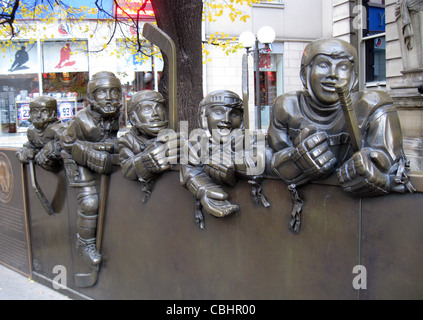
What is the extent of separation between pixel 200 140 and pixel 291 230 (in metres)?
0.82

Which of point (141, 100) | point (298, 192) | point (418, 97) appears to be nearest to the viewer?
point (298, 192)

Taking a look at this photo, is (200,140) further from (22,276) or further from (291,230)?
(22,276)

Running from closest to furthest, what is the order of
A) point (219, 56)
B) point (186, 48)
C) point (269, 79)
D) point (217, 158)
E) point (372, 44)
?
point (217, 158), point (186, 48), point (372, 44), point (219, 56), point (269, 79)

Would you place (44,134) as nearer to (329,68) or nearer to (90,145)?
(90,145)

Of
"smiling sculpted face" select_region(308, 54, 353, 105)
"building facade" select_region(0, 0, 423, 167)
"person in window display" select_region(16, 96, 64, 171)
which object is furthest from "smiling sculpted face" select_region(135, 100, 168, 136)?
"building facade" select_region(0, 0, 423, 167)

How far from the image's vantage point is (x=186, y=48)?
574 cm

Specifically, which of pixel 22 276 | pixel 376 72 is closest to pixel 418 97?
pixel 376 72

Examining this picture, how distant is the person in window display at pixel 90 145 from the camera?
141 inches

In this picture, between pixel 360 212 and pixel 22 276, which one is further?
pixel 22 276

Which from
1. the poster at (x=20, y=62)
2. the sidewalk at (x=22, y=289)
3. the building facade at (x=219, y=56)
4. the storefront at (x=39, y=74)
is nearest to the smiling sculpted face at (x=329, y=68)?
the sidewalk at (x=22, y=289)

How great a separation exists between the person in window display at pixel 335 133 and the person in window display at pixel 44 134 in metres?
2.36

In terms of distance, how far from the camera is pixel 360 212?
211 centimetres

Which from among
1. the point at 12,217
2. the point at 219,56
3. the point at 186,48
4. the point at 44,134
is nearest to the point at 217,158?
the point at 44,134
